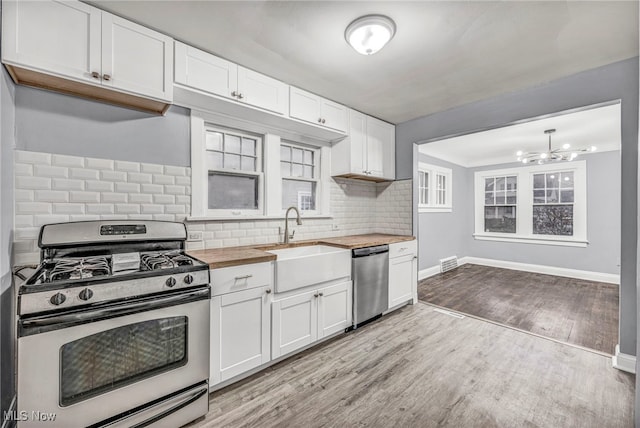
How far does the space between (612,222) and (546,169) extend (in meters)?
1.38

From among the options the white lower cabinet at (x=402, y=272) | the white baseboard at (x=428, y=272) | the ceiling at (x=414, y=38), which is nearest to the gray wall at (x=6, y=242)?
the ceiling at (x=414, y=38)

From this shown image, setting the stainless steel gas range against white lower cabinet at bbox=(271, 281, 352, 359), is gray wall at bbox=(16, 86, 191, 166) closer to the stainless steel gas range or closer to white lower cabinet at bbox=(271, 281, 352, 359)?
the stainless steel gas range

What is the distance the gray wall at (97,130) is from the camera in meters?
1.74

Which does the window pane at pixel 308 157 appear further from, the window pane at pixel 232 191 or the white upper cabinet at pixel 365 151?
the window pane at pixel 232 191

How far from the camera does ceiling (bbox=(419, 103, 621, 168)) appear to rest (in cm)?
357

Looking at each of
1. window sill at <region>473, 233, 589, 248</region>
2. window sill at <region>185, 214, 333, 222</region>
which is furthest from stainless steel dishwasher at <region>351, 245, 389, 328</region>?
window sill at <region>473, 233, 589, 248</region>

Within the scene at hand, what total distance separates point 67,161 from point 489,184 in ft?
23.4

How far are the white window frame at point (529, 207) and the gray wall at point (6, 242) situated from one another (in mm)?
7193

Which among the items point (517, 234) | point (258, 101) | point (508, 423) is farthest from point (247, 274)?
point (517, 234)

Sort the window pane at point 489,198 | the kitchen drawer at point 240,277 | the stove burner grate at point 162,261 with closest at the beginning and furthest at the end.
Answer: the stove burner grate at point 162,261, the kitchen drawer at point 240,277, the window pane at point 489,198

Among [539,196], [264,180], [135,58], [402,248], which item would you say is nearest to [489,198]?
[539,196]

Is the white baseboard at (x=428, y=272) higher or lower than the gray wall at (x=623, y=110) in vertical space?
lower

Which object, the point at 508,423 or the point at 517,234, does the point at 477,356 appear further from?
the point at 517,234

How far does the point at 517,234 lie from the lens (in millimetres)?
5820
